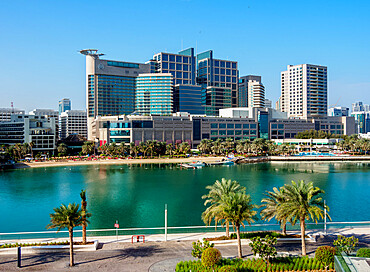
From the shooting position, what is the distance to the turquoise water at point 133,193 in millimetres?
58156

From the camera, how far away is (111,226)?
53.2 m

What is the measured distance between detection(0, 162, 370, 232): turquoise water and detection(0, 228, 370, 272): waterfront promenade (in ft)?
60.4

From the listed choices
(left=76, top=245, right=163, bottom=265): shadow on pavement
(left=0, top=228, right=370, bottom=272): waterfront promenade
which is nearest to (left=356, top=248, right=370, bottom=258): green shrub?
(left=0, top=228, right=370, bottom=272): waterfront promenade

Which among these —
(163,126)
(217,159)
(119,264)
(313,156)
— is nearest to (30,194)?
(119,264)

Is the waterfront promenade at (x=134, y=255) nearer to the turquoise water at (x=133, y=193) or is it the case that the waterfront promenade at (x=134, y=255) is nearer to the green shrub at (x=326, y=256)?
the green shrub at (x=326, y=256)

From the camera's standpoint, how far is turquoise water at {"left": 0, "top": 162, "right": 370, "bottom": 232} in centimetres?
5816

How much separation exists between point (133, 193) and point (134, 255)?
51.5 m

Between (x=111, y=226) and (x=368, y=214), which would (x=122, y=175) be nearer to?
(x=111, y=226)

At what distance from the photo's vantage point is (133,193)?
8250 centimetres

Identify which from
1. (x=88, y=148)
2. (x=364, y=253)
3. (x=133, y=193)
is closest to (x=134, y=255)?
(x=364, y=253)

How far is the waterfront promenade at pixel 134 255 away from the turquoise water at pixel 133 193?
18.4m

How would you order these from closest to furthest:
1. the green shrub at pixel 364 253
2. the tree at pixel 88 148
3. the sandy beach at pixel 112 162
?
the green shrub at pixel 364 253
the sandy beach at pixel 112 162
the tree at pixel 88 148

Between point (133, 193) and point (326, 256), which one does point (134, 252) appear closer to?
point (326, 256)

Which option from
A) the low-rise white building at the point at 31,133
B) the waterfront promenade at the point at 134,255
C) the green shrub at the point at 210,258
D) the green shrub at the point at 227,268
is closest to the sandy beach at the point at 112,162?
the low-rise white building at the point at 31,133
